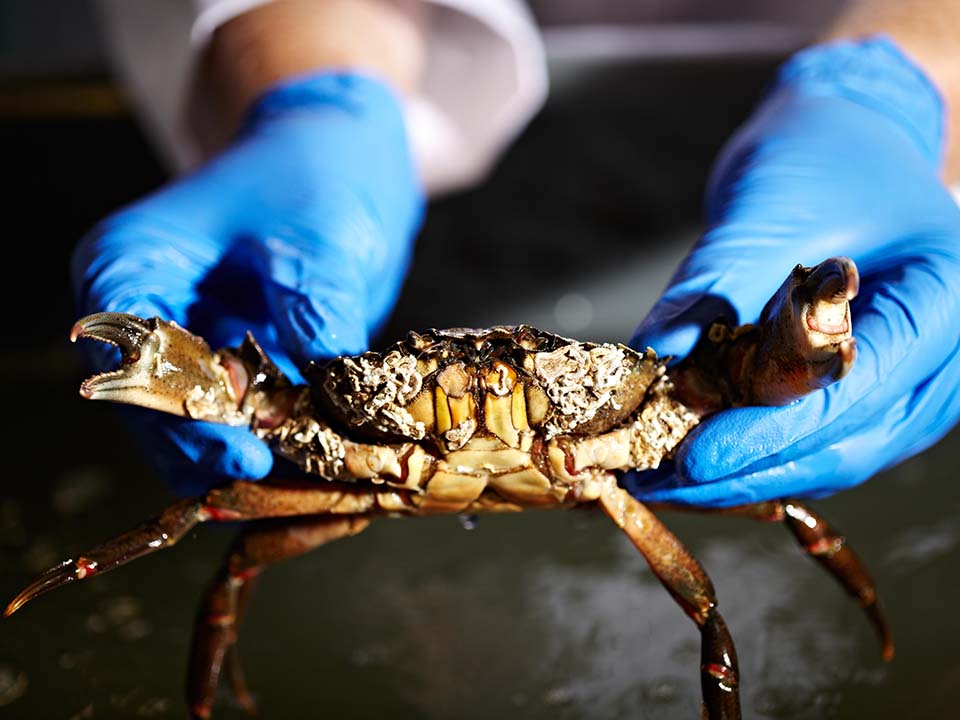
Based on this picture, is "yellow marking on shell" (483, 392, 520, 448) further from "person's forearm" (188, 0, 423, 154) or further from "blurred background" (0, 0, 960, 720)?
"person's forearm" (188, 0, 423, 154)

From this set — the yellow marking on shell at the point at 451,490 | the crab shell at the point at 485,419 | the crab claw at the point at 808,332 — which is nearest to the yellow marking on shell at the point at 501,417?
the crab shell at the point at 485,419

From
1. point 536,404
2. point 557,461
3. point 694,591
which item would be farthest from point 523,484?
point 694,591

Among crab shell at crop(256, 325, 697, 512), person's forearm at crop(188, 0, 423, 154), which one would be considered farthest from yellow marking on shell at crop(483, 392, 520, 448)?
person's forearm at crop(188, 0, 423, 154)

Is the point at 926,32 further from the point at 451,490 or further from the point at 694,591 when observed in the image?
the point at 451,490

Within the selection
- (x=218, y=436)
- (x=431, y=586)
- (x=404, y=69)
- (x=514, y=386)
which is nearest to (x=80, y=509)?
(x=431, y=586)

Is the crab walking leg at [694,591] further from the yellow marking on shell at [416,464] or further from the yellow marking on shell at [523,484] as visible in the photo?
the yellow marking on shell at [416,464]

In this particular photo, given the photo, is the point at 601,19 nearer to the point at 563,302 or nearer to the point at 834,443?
the point at 563,302

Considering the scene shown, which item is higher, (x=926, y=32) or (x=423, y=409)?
(x=926, y=32)
